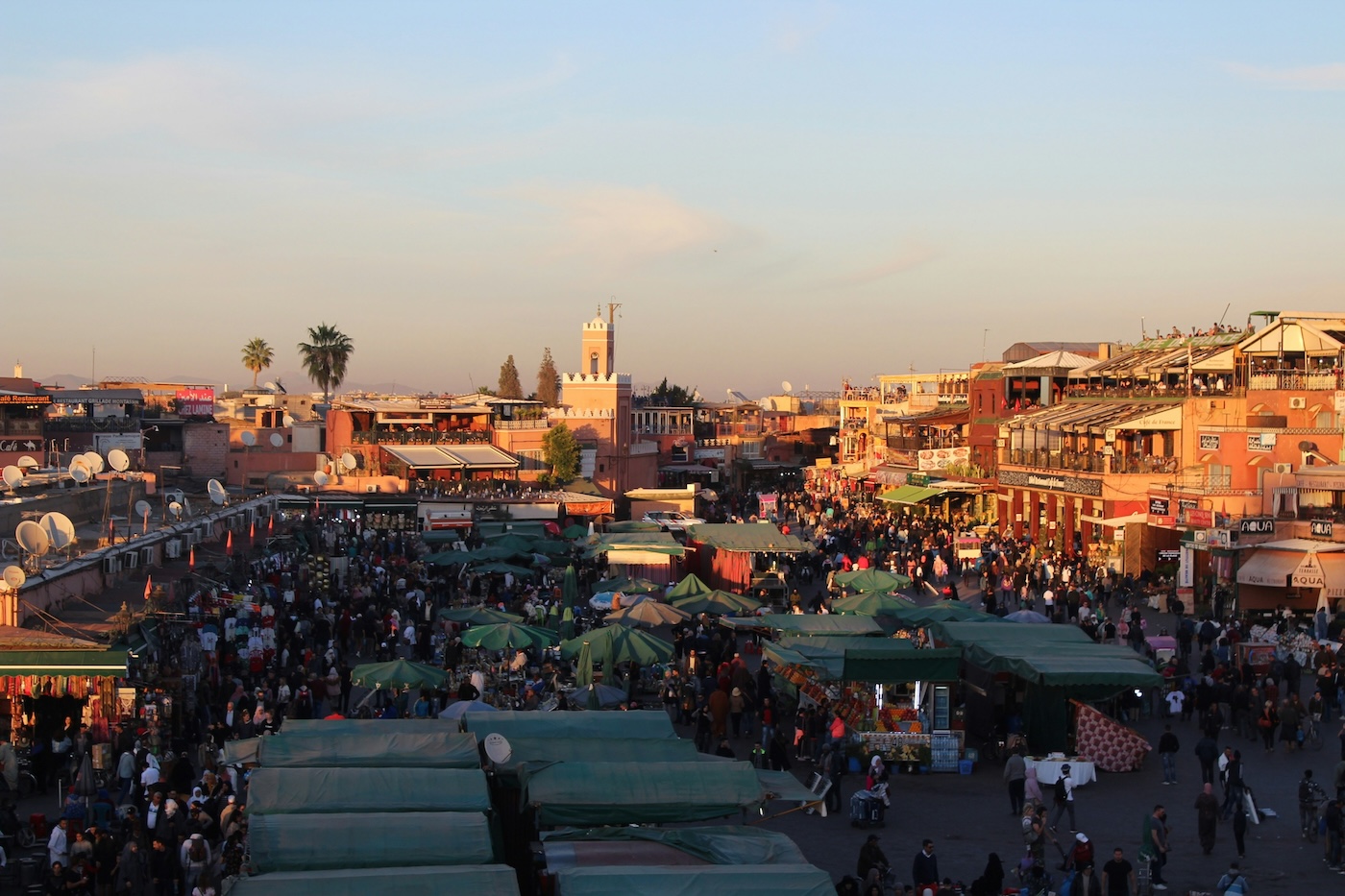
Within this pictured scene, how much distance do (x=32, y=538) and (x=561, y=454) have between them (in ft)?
126

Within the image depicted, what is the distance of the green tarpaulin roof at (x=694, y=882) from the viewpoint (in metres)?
10.3

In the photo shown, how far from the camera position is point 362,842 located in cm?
1107

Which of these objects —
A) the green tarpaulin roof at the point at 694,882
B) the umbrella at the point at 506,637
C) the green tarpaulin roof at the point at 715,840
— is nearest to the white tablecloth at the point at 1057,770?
the green tarpaulin roof at the point at 715,840

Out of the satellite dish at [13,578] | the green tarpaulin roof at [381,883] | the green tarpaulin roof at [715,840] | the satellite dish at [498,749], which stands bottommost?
the green tarpaulin roof at [715,840]

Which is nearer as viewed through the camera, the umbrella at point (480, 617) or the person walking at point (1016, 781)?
the person walking at point (1016, 781)

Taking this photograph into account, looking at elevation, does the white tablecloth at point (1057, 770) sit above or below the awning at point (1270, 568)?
below

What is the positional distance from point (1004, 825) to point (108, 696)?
10.5 meters

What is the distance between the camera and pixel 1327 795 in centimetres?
1762

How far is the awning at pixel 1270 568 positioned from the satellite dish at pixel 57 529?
72.2ft

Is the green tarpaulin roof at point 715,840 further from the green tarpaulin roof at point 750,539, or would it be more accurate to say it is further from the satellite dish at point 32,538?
the green tarpaulin roof at point 750,539

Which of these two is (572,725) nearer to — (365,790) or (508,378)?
(365,790)

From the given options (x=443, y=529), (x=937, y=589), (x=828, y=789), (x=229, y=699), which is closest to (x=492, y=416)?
(x=443, y=529)

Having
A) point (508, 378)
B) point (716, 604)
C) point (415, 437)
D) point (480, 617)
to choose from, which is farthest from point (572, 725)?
point (508, 378)

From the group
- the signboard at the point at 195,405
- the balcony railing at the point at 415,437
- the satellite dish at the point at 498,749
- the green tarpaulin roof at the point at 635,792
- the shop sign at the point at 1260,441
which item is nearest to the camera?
the green tarpaulin roof at the point at 635,792
